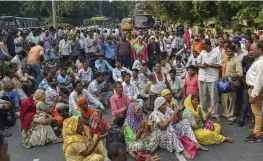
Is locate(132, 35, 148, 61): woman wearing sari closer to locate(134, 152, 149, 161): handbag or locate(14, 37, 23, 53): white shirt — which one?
locate(14, 37, 23, 53): white shirt

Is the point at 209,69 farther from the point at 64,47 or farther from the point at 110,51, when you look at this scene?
the point at 64,47

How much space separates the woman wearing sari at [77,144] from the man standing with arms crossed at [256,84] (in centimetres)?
260

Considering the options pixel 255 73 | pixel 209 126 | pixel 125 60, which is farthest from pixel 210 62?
pixel 125 60

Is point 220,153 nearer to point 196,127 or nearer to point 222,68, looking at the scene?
point 196,127

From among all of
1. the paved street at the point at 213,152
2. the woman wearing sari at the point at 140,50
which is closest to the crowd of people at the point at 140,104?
the paved street at the point at 213,152

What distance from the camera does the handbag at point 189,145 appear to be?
5154mm

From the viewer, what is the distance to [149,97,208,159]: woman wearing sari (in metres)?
5.25

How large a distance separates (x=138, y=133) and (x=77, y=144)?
1265 mm

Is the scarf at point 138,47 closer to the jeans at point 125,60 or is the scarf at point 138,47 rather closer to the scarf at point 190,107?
the jeans at point 125,60

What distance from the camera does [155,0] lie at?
28.3 meters

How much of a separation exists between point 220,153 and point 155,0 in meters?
24.5

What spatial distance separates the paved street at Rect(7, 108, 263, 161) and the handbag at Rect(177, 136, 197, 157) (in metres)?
0.10

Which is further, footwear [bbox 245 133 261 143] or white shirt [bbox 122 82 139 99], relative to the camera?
white shirt [bbox 122 82 139 99]

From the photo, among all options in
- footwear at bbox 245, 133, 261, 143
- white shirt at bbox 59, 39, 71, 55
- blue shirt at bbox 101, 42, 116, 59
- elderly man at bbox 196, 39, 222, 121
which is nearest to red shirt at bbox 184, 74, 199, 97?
elderly man at bbox 196, 39, 222, 121
